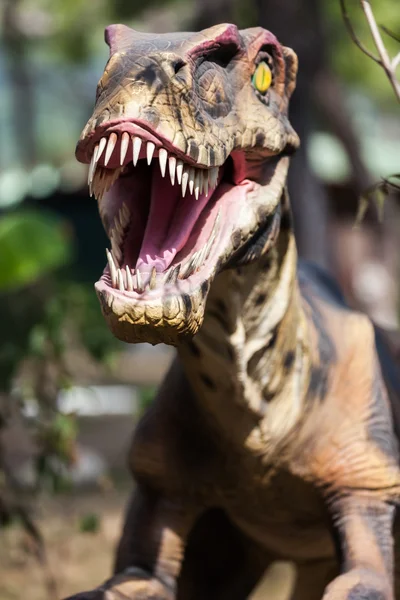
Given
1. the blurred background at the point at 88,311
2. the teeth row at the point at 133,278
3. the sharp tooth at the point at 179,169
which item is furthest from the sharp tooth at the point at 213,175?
the blurred background at the point at 88,311

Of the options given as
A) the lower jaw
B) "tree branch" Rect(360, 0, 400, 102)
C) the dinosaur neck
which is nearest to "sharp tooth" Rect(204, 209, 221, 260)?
the lower jaw

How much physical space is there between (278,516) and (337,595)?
19.0 inches

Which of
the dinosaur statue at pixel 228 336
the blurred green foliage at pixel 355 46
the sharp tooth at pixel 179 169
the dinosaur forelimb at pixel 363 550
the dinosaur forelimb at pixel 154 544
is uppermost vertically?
the sharp tooth at pixel 179 169

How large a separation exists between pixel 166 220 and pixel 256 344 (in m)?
0.49

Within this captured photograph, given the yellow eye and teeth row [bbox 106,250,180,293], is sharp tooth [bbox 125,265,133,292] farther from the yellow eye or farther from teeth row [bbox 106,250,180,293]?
the yellow eye

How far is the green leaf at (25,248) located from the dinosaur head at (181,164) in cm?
356

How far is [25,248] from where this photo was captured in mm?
6379

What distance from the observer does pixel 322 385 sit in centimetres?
306

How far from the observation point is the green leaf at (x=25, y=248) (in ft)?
20.3

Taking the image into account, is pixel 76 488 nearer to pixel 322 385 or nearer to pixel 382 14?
pixel 322 385

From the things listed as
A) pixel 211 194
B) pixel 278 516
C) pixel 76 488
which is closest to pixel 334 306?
pixel 278 516

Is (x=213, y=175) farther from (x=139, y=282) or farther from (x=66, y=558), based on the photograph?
(x=66, y=558)

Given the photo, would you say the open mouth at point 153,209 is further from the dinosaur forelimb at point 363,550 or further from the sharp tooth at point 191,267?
the dinosaur forelimb at point 363,550

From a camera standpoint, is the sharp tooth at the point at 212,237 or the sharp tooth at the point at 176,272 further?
the sharp tooth at the point at 212,237
